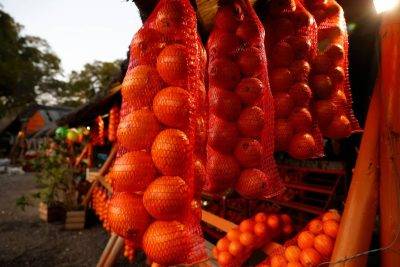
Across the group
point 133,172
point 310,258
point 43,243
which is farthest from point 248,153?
point 43,243

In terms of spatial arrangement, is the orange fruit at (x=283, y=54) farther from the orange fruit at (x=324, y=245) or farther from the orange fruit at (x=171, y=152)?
the orange fruit at (x=324, y=245)

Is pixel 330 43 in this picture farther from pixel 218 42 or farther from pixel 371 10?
pixel 218 42

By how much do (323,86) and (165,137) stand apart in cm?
117

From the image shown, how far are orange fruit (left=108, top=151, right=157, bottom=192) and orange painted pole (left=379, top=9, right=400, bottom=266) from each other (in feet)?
3.76

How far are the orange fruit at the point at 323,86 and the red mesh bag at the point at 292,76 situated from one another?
0.14 ft

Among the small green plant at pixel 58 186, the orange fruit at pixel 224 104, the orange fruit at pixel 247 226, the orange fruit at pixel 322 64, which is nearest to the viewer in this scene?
the orange fruit at pixel 224 104

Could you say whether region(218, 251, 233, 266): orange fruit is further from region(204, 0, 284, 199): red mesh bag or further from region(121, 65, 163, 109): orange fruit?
region(121, 65, 163, 109): orange fruit

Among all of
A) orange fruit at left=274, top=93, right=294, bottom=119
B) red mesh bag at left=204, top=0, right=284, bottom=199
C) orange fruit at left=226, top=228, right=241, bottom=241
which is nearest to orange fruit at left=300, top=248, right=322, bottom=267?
orange fruit at left=226, top=228, right=241, bottom=241

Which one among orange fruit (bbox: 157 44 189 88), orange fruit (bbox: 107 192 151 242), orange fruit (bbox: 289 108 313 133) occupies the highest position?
orange fruit (bbox: 157 44 189 88)

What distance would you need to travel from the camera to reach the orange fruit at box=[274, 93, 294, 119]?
1.74 metres

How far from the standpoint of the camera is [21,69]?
94.6 ft

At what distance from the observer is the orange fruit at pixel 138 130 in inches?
48.3

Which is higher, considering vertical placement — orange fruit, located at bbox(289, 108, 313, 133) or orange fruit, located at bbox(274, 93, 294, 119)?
orange fruit, located at bbox(274, 93, 294, 119)

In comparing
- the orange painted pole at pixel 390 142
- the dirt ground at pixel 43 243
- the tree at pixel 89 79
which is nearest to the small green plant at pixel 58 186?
the dirt ground at pixel 43 243
